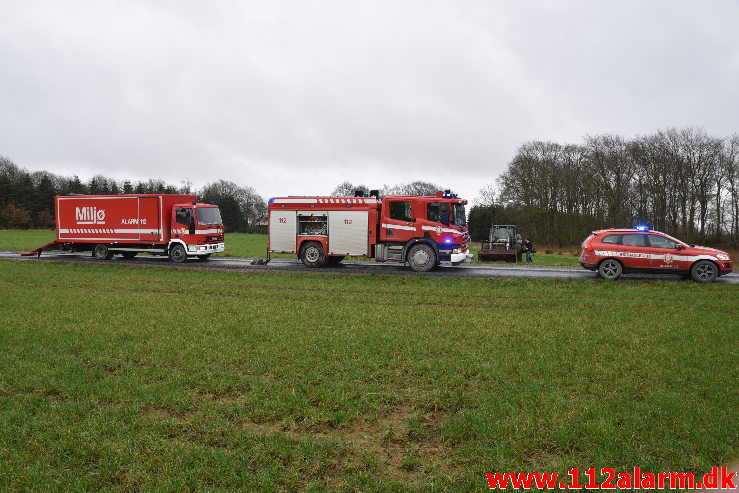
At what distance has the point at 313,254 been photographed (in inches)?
832

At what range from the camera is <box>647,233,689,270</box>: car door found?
16391 millimetres

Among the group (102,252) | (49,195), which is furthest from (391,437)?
(49,195)

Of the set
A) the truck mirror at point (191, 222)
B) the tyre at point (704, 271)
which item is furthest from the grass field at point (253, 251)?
the tyre at point (704, 271)

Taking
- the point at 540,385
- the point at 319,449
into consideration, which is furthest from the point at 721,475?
the point at 319,449

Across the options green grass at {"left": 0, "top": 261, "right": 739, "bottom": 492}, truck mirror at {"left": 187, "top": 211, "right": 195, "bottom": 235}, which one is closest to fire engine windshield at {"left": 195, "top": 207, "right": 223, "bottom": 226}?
truck mirror at {"left": 187, "top": 211, "right": 195, "bottom": 235}

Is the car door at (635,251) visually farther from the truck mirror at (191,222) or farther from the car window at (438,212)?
the truck mirror at (191,222)

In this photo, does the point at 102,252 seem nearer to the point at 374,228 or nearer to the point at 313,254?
the point at 313,254

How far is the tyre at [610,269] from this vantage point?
16906 millimetres

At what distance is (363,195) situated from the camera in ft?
68.3

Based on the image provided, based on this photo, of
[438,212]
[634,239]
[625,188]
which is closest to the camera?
[634,239]

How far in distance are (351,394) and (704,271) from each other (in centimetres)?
1550

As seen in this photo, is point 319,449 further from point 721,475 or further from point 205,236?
point 205,236

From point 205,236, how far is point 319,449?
20503 mm

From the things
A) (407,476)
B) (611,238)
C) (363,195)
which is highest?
(363,195)
